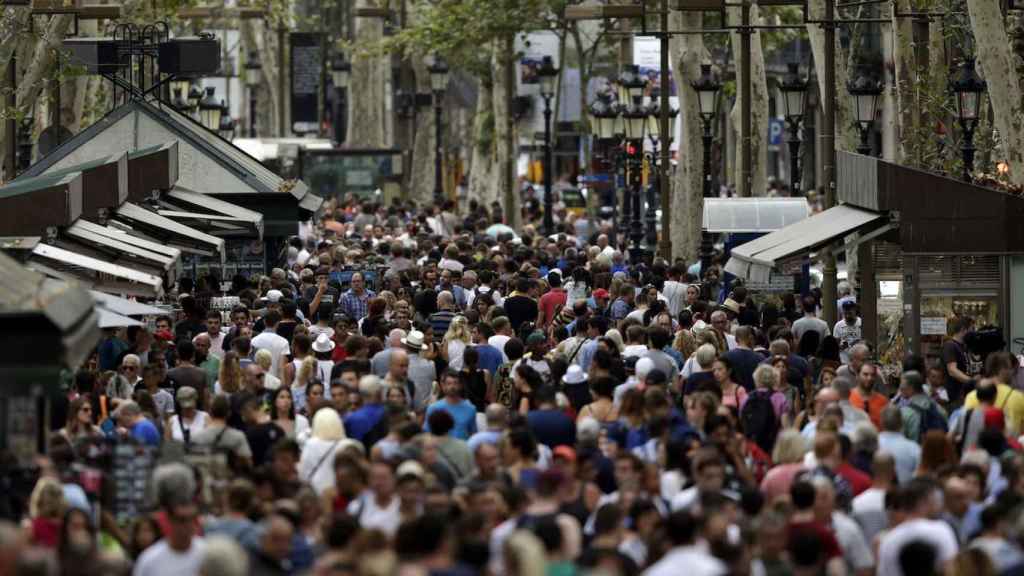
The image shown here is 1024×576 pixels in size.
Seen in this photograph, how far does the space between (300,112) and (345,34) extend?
88.9ft

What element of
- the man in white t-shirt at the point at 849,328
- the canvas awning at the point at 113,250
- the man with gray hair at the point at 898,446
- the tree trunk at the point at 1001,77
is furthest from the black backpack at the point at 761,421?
the tree trunk at the point at 1001,77

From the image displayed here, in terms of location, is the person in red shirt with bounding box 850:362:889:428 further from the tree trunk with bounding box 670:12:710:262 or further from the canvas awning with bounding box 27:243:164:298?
the tree trunk with bounding box 670:12:710:262

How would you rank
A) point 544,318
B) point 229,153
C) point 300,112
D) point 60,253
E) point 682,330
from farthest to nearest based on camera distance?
point 300,112 < point 229,153 < point 544,318 < point 682,330 < point 60,253

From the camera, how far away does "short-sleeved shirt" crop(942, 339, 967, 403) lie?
18.0 m

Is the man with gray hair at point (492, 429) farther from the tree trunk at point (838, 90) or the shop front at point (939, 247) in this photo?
the tree trunk at point (838, 90)

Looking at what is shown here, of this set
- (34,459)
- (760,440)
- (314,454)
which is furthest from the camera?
(760,440)

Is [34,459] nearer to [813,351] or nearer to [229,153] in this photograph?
Result: [813,351]

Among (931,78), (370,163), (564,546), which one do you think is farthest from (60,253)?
(370,163)

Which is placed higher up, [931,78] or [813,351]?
[931,78]

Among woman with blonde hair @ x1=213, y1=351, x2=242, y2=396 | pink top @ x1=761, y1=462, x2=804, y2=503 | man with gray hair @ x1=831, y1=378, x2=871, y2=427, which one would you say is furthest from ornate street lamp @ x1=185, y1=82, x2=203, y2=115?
pink top @ x1=761, y1=462, x2=804, y2=503

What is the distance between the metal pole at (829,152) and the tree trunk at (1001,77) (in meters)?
2.16

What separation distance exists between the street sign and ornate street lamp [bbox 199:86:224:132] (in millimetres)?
24687

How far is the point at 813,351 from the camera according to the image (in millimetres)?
20703

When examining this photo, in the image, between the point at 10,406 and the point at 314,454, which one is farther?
the point at 314,454
